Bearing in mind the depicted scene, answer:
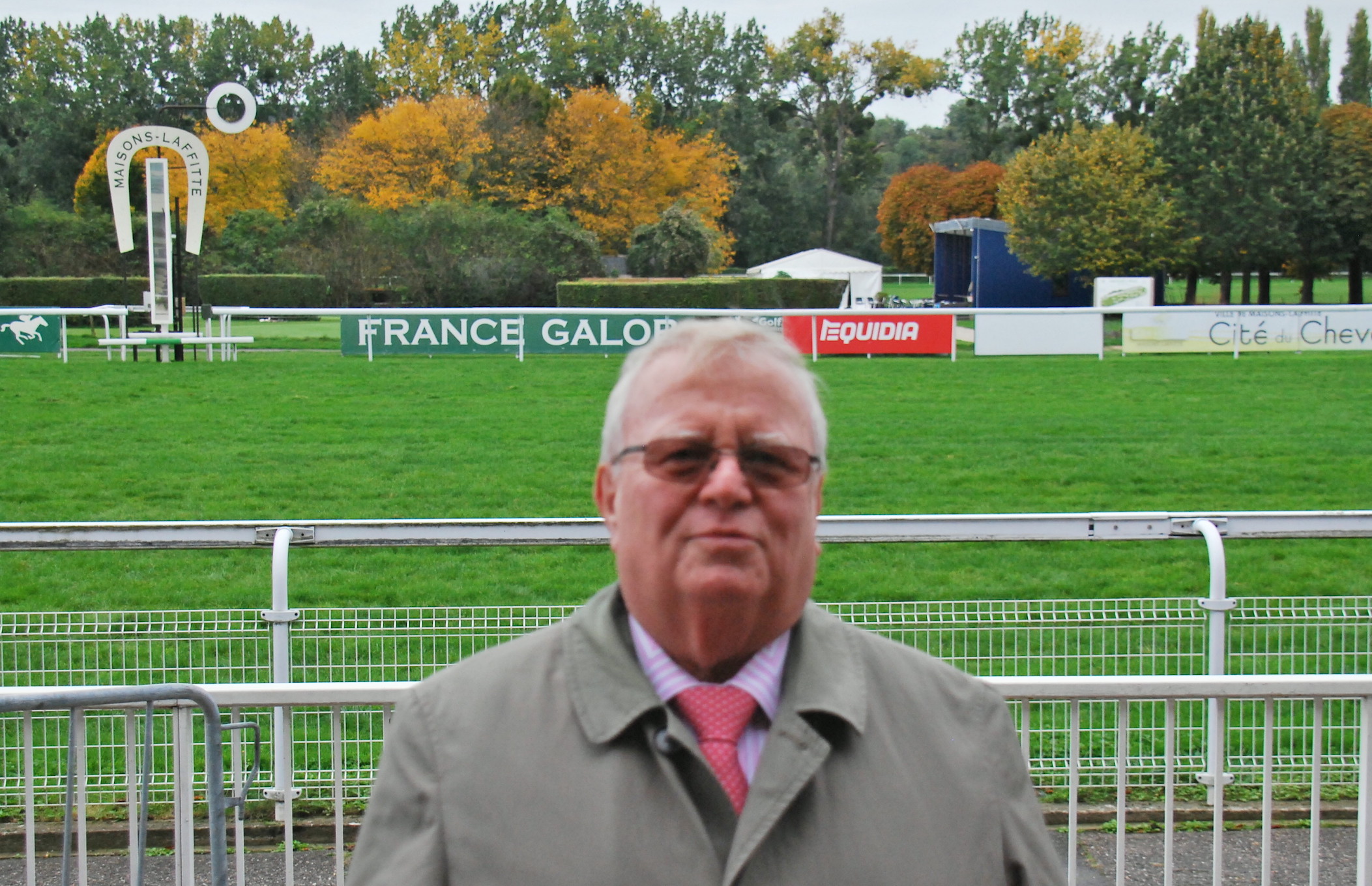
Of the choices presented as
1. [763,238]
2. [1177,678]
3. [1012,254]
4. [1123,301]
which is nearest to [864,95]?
[763,238]

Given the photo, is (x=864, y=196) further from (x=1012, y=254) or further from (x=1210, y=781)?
(x=1210, y=781)

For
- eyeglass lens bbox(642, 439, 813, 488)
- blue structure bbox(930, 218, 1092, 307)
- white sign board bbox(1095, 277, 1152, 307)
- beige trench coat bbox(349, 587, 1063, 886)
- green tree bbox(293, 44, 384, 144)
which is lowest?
beige trench coat bbox(349, 587, 1063, 886)

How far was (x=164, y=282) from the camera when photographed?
21.9m

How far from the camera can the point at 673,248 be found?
4341 cm

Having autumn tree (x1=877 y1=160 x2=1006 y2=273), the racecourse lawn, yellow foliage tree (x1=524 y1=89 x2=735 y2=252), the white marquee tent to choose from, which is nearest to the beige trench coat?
the racecourse lawn

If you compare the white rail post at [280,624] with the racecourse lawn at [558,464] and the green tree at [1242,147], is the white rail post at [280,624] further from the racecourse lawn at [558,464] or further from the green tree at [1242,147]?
the green tree at [1242,147]

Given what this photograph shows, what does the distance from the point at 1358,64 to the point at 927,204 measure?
1838 inches

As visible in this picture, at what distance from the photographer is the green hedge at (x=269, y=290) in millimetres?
35312

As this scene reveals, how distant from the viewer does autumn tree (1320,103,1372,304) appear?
4347 cm

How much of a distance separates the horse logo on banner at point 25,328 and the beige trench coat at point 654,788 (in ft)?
73.0

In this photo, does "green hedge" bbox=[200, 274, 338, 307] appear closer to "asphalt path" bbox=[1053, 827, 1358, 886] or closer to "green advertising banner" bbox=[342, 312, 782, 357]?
"green advertising banner" bbox=[342, 312, 782, 357]

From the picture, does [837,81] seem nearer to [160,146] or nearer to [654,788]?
[160,146]

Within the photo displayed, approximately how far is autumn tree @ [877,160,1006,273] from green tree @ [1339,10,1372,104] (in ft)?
137

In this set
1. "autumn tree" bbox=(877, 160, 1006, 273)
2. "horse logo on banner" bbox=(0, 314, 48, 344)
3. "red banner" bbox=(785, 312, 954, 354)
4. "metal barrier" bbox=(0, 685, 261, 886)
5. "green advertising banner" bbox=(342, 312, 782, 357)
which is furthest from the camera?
"autumn tree" bbox=(877, 160, 1006, 273)
